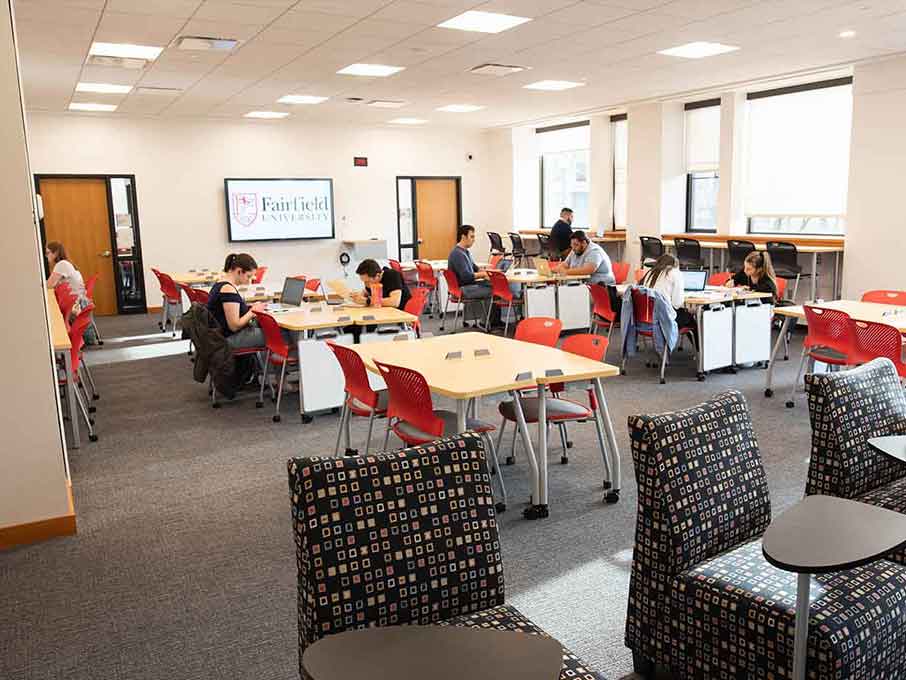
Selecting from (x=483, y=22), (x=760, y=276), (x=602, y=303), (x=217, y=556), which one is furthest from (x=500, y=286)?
(x=217, y=556)

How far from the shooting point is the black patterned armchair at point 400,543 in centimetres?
190

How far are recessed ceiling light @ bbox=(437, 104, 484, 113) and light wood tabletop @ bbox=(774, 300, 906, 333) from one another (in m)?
6.67

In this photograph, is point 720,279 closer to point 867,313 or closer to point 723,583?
point 867,313

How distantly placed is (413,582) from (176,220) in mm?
11766

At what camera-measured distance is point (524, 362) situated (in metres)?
4.16

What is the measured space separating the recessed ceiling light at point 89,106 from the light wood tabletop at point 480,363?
324 inches

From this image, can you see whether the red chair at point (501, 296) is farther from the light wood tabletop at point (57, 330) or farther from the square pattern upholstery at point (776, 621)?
the square pattern upholstery at point (776, 621)

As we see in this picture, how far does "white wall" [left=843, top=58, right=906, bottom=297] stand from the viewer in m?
8.43

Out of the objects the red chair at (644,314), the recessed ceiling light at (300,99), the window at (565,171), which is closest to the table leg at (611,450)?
the red chair at (644,314)

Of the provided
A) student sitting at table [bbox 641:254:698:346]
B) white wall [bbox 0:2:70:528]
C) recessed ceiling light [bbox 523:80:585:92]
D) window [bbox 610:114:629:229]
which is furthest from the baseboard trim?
window [bbox 610:114:629:229]

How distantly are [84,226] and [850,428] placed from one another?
11.8m

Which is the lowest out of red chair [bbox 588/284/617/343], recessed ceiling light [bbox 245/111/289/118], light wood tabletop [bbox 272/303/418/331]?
red chair [bbox 588/284/617/343]

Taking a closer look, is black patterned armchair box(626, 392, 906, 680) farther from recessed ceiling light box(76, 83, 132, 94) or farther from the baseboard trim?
recessed ceiling light box(76, 83, 132, 94)

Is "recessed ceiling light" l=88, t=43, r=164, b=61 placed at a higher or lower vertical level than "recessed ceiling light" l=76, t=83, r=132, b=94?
lower
